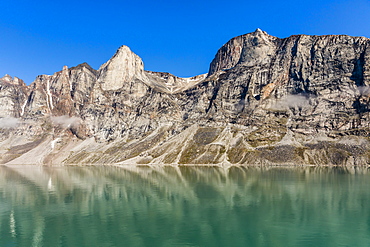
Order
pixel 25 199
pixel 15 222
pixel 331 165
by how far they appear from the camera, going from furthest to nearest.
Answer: pixel 331 165 → pixel 25 199 → pixel 15 222

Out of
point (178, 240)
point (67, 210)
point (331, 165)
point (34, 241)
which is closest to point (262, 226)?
point (178, 240)

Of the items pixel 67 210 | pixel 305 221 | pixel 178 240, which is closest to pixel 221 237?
pixel 178 240

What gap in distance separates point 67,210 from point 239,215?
1446 inches

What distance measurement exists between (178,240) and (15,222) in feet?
107

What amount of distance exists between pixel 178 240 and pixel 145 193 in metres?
44.8

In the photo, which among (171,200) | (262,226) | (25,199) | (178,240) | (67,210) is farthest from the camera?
(25,199)

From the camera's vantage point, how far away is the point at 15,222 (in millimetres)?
51219

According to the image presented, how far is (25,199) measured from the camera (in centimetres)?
7512

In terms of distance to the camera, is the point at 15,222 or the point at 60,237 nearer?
the point at 60,237

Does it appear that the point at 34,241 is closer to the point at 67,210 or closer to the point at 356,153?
the point at 67,210

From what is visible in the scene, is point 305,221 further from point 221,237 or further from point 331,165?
point 331,165

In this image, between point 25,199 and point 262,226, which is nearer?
point 262,226

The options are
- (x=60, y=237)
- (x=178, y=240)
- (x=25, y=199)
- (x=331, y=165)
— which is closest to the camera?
(x=178, y=240)

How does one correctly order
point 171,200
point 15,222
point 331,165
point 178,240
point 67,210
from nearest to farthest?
point 178,240 → point 15,222 → point 67,210 → point 171,200 → point 331,165
